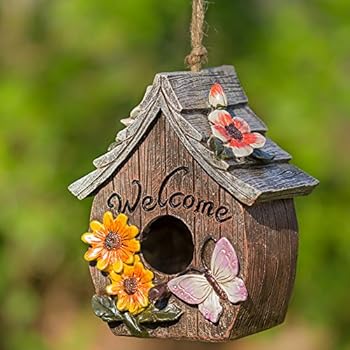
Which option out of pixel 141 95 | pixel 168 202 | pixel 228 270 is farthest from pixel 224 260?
pixel 141 95

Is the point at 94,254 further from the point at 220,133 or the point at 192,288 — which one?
the point at 220,133

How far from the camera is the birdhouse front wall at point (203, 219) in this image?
212 centimetres

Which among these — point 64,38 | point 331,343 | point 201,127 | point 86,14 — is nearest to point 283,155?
point 201,127

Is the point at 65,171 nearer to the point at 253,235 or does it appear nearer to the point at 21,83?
the point at 21,83

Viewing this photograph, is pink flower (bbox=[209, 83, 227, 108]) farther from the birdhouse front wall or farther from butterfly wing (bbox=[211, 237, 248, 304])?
butterfly wing (bbox=[211, 237, 248, 304])

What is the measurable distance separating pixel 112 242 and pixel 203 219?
190 mm

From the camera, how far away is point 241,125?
2.18 metres

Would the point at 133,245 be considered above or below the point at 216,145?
below

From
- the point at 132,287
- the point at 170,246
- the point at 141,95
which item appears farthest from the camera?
the point at 141,95

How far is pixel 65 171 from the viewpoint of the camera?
13.6ft

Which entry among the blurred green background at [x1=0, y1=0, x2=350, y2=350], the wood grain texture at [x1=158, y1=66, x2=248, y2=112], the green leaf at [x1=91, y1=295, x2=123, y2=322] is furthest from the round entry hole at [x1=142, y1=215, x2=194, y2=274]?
the blurred green background at [x1=0, y1=0, x2=350, y2=350]

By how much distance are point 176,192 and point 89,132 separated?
2.01 metres

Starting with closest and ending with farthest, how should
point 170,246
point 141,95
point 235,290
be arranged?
point 235,290 → point 170,246 → point 141,95

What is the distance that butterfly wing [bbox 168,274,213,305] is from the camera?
2.14 m
